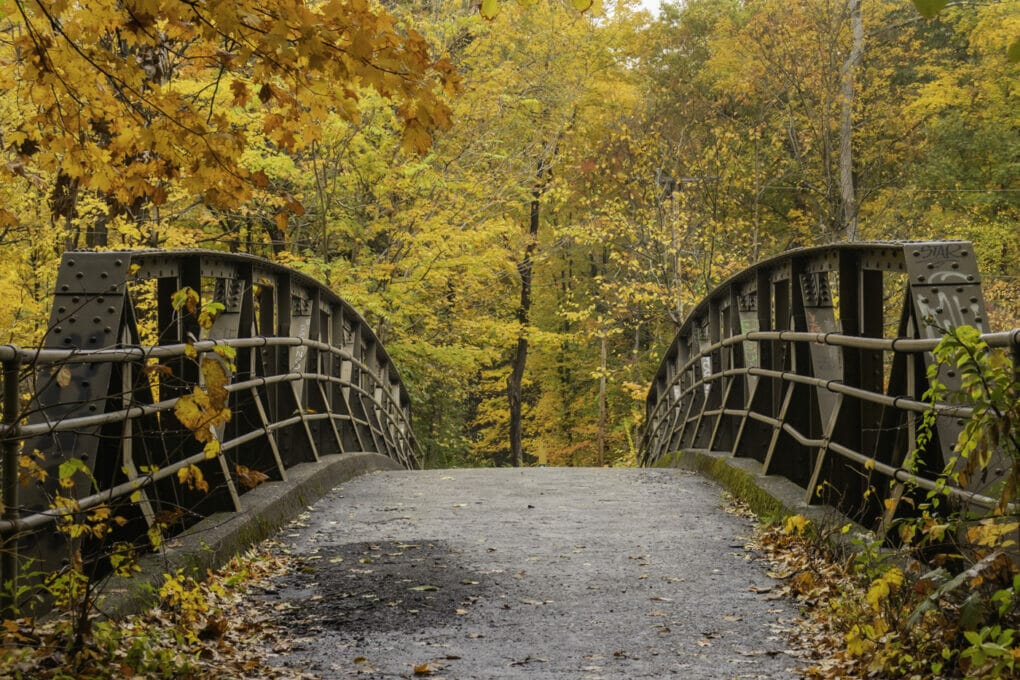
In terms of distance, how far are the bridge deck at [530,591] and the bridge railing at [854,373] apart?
0.73 m

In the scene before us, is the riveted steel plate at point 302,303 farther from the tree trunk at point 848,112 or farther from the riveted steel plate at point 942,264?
the tree trunk at point 848,112

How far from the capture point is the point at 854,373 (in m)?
6.29

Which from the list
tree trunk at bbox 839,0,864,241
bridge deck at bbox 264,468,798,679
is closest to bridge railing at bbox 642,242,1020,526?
bridge deck at bbox 264,468,798,679

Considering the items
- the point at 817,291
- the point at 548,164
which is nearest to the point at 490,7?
the point at 817,291

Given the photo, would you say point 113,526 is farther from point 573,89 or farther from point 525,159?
point 573,89

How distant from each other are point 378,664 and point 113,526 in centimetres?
161

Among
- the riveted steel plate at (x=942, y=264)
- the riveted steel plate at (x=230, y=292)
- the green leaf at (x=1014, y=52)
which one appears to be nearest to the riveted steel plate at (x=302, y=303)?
the riveted steel plate at (x=230, y=292)

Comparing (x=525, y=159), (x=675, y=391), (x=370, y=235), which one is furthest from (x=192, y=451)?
(x=525, y=159)

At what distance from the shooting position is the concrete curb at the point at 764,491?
6.14 metres

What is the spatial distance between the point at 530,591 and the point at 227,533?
1848 millimetres

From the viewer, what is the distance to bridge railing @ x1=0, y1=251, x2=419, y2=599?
412 cm

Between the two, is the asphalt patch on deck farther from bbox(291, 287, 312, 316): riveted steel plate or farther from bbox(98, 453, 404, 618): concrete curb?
bbox(291, 287, 312, 316): riveted steel plate

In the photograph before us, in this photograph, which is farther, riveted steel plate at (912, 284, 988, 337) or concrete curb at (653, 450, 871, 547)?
concrete curb at (653, 450, 871, 547)

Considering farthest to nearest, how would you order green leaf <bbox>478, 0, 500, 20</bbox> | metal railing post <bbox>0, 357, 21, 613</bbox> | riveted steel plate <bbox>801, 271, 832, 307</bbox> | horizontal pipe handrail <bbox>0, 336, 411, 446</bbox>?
riveted steel plate <bbox>801, 271, 832, 307</bbox>, horizontal pipe handrail <bbox>0, 336, 411, 446</bbox>, metal railing post <bbox>0, 357, 21, 613</bbox>, green leaf <bbox>478, 0, 500, 20</bbox>
